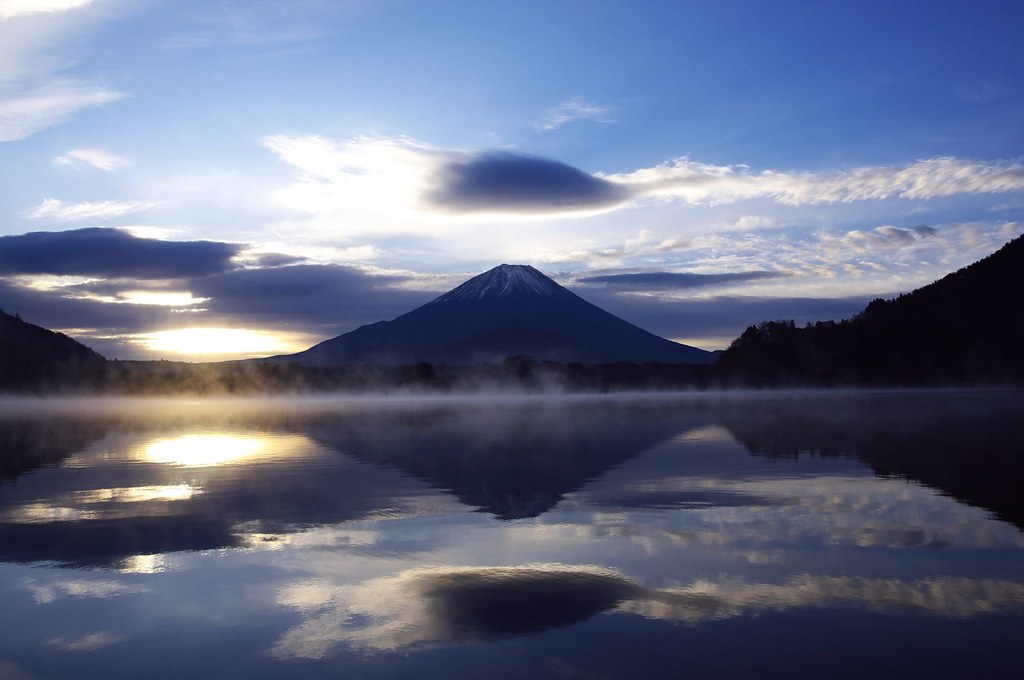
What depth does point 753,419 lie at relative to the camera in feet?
143

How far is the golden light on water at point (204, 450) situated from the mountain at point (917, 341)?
12130 cm

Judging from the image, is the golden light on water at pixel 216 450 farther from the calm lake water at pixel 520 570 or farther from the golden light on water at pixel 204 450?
the calm lake water at pixel 520 570

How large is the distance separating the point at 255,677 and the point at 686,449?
20.3m

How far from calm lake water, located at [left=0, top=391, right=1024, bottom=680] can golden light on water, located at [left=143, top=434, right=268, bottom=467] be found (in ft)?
9.73

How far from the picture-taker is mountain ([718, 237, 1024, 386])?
5153 inches

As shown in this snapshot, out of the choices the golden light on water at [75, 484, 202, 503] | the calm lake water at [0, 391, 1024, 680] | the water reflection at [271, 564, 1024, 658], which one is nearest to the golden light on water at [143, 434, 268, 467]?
the calm lake water at [0, 391, 1024, 680]

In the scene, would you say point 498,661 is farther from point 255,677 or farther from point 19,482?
point 19,482

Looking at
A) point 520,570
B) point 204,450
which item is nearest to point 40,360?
point 204,450

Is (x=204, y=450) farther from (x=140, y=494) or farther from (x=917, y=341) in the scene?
(x=917, y=341)

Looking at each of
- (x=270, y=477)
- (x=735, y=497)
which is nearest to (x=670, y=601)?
(x=735, y=497)

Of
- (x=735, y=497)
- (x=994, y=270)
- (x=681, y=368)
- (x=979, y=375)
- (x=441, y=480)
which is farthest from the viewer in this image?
(x=681, y=368)

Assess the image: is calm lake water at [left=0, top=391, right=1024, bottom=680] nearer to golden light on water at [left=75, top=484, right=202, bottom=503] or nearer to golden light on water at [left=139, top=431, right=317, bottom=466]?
golden light on water at [left=75, top=484, right=202, bottom=503]

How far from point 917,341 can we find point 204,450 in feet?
454

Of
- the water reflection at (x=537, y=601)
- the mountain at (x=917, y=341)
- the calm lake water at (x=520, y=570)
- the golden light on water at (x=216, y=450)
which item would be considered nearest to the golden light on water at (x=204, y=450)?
the golden light on water at (x=216, y=450)
